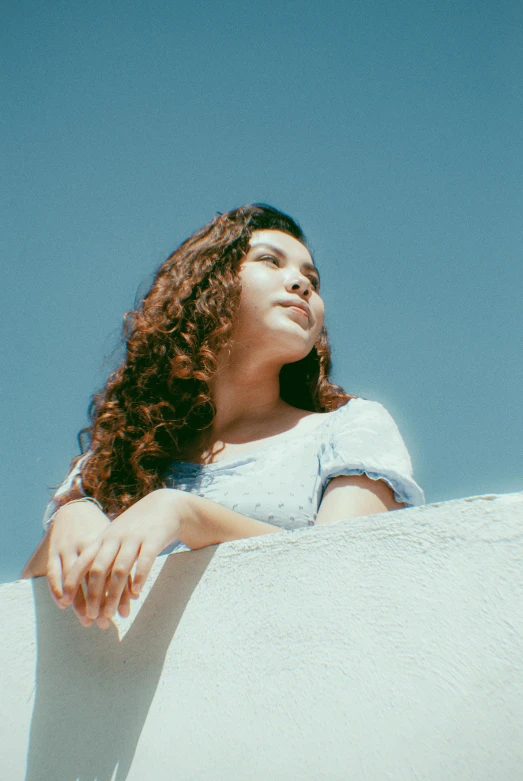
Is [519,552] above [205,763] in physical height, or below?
above

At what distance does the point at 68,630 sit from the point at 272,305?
3.88 feet

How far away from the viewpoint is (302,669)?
881 mm

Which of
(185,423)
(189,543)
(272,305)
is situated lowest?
(189,543)

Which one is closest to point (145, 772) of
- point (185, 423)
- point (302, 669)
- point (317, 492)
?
point (302, 669)

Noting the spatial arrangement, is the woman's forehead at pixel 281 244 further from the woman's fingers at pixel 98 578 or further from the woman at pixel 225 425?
the woman's fingers at pixel 98 578

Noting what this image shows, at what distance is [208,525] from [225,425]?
0.89 meters

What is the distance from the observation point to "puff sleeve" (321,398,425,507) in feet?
4.50

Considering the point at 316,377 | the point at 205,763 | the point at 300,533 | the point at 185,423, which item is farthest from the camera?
the point at 316,377

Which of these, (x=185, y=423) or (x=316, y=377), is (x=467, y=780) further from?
(x=316, y=377)

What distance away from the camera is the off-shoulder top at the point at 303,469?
1.39 metres

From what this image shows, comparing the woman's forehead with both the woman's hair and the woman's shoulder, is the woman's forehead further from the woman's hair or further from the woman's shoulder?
the woman's shoulder

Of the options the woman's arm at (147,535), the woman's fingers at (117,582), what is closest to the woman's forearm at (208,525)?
the woman's arm at (147,535)

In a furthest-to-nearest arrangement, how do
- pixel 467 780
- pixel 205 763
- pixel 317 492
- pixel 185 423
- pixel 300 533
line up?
pixel 185 423 → pixel 317 492 → pixel 300 533 → pixel 205 763 → pixel 467 780

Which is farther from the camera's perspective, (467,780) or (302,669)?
(302,669)
